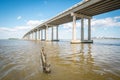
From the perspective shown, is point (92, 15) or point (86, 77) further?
point (92, 15)

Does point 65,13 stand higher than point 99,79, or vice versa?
point 65,13

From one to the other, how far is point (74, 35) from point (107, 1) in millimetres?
16547

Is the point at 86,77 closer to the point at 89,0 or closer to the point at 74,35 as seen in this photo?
the point at 89,0

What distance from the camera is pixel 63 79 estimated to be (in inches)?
203

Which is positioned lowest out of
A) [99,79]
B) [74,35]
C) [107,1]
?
[99,79]

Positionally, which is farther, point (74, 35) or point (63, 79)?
point (74, 35)

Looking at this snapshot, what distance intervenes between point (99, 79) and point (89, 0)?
3035 centimetres

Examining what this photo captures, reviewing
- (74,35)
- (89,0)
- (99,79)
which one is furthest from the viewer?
(74,35)

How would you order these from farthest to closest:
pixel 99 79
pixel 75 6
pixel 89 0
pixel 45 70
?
pixel 75 6, pixel 89 0, pixel 45 70, pixel 99 79

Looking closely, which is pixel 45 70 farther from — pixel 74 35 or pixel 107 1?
pixel 74 35

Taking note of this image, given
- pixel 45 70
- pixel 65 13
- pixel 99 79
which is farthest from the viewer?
pixel 65 13

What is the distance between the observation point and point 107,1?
97.8 ft

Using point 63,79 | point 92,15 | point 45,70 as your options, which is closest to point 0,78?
point 45,70

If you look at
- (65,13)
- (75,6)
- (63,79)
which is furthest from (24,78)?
(65,13)
